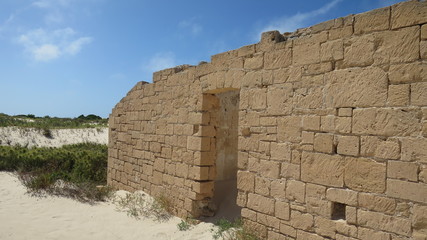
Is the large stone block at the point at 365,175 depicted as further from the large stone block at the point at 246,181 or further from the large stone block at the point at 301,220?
the large stone block at the point at 246,181

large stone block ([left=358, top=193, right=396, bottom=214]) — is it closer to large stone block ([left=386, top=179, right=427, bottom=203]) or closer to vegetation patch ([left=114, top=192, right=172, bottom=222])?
large stone block ([left=386, top=179, right=427, bottom=203])

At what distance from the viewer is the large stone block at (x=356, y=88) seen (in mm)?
3484

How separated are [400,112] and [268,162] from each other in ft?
6.21

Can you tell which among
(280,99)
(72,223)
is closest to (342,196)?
(280,99)

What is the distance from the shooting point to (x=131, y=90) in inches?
338

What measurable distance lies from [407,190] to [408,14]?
1801 mm

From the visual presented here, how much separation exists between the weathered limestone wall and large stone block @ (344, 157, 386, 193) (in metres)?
0.01

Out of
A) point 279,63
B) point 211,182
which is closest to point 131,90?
point 211,182

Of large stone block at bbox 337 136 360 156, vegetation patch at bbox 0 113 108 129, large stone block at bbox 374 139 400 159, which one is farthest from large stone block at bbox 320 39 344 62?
vegetation patch at bbox 0 113 108 129

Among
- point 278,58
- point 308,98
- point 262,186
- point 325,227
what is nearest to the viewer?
point 325,227

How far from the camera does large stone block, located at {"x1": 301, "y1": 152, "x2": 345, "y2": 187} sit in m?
3.82

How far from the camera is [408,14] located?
10.9 ft

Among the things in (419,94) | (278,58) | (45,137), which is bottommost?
(45,137)

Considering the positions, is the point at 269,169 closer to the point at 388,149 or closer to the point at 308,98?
the point at 308,98
